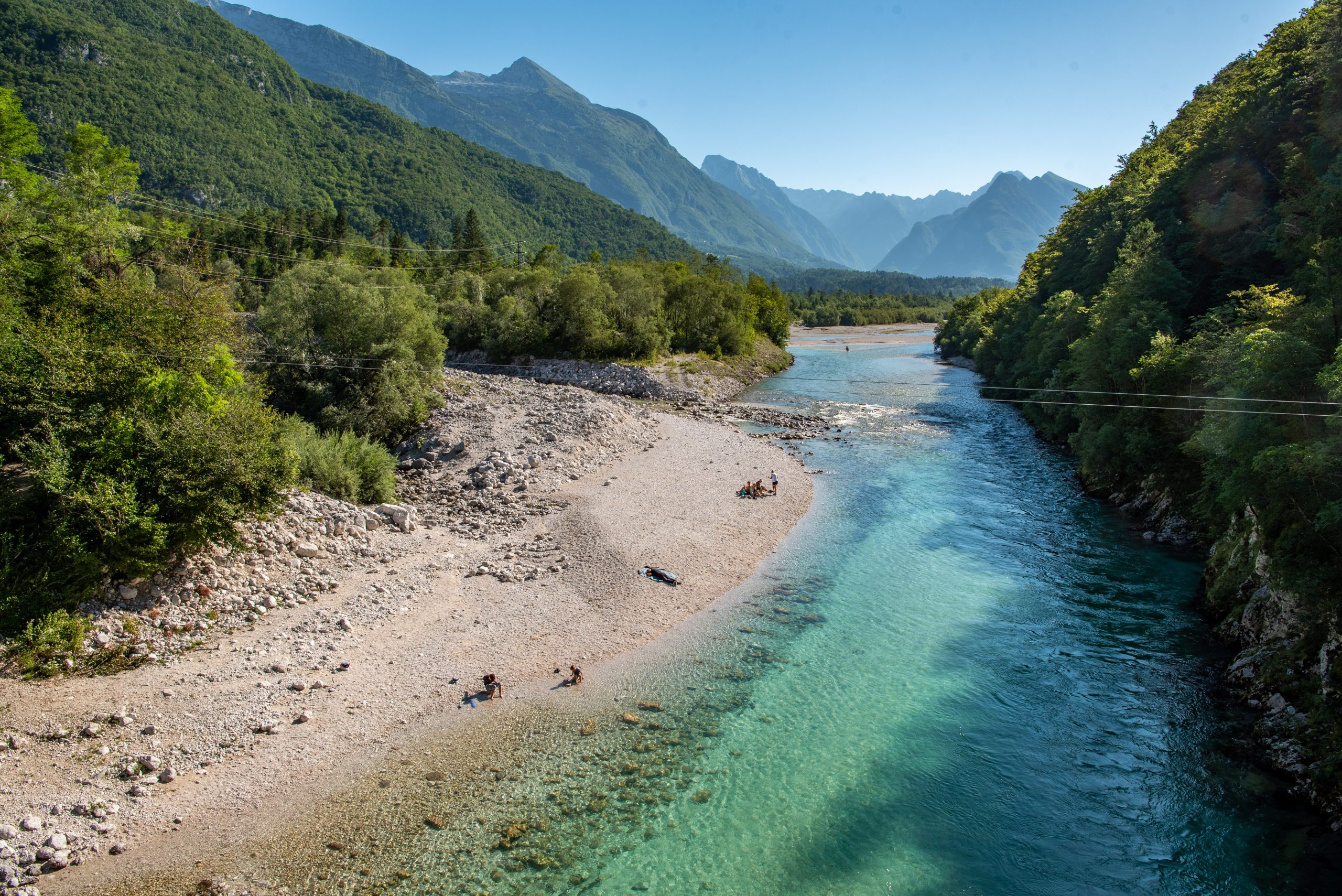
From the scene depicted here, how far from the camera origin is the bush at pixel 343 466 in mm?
23672

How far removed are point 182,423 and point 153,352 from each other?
13.8ft

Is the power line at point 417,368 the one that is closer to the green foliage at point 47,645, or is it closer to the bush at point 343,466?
the bush at point 343,466

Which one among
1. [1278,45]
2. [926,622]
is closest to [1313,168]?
[1278,45]

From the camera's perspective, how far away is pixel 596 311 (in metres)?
63.2

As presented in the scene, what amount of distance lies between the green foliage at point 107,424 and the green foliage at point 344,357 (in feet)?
35.1

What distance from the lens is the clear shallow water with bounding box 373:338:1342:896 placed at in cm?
1103

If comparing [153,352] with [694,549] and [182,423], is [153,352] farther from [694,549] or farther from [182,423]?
[694,549]

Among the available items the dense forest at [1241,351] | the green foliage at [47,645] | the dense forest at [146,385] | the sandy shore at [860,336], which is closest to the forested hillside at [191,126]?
the sandy shore at [860,336]

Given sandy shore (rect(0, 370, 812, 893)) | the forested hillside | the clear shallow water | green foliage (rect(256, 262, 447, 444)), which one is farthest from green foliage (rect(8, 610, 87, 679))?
the forested hillside

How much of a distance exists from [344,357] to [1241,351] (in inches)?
1502

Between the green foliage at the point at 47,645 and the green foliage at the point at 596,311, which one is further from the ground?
the green foliage at the point at 596,311

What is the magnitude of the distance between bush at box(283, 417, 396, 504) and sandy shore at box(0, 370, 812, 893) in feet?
7.60

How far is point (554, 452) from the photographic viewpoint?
3319 centimetres

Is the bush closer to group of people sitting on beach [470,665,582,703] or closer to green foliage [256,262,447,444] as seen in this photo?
green foliage [256,262,447,444]
